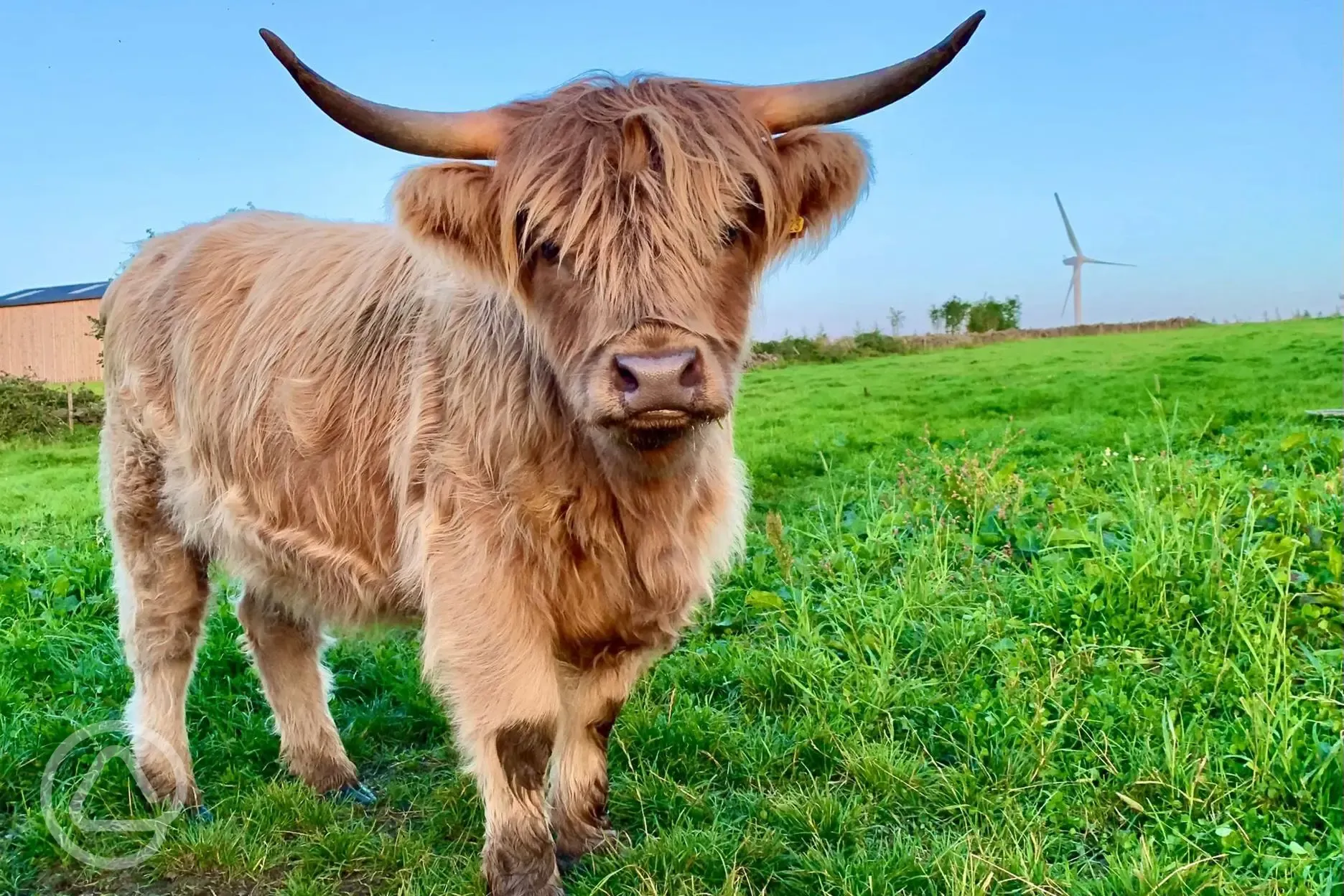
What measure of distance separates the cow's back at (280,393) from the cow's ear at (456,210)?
307mm

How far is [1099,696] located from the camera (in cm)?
296

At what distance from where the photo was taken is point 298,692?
3.31 m

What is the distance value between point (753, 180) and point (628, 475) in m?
0.75

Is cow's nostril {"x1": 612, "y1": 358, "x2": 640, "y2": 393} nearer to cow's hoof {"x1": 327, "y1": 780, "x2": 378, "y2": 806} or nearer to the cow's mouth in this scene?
the cow's mouth

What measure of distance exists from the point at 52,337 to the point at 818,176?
29.5 feet

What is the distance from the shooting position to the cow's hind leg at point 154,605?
3191 millimetres

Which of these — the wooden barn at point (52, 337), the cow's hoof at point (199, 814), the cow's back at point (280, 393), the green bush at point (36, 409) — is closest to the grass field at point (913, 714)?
the cow's hoof at point (199, 814)

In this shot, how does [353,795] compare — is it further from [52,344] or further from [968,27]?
[52,344]

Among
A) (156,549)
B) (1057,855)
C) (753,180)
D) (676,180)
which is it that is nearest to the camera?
(676,180)

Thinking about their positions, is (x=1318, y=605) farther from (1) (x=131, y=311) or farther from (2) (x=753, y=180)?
(1) (x=131, y=311)

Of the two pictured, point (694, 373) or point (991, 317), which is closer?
point (694, 373)

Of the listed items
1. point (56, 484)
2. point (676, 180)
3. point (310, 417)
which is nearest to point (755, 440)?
point (310, 417)

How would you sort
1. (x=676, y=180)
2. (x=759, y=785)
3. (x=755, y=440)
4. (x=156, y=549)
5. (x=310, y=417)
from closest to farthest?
(x=676, y=180) < (x=310, y=417) < (x=759, y=785) < (x=156, y=549) < (x=755, y=440)

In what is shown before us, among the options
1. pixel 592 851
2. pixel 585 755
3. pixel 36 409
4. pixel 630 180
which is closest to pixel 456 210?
pixel 630 180
